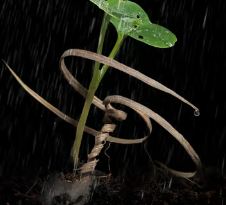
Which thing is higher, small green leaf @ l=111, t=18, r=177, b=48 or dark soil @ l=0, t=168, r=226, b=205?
small green leaf @ l=111, t=18, r=177, b=48

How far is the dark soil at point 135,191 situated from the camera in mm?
978

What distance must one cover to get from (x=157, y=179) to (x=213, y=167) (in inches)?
11.8

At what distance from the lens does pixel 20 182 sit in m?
1.10

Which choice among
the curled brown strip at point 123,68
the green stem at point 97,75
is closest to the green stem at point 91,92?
the green stem at point 97,75

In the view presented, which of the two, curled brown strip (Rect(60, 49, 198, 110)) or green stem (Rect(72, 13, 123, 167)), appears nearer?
curled brown strip (Rect(60, 49, 198, 110))

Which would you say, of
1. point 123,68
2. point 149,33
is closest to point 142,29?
point 149,33

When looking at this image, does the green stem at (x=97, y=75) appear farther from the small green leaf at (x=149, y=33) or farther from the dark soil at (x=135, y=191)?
the dark soil at (x=135, y=191)

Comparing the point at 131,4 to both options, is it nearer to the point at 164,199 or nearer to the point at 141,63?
the point at 141,63

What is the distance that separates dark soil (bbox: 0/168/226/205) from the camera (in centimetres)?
98

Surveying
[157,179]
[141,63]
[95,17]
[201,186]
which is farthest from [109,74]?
[201,186]

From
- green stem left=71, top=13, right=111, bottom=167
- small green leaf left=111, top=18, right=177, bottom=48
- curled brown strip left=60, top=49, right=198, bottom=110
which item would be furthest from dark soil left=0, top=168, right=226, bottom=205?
small green leaf left=111, top=18, right=177, bottom=48

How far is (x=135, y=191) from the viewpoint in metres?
1.03

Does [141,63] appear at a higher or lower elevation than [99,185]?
higher

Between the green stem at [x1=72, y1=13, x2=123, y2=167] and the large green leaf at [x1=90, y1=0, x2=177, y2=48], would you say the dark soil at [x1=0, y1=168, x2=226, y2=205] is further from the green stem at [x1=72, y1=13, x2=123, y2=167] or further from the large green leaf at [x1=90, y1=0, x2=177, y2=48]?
the large green leaf at [x1=90, y1=0, x2=177, y2=48]
